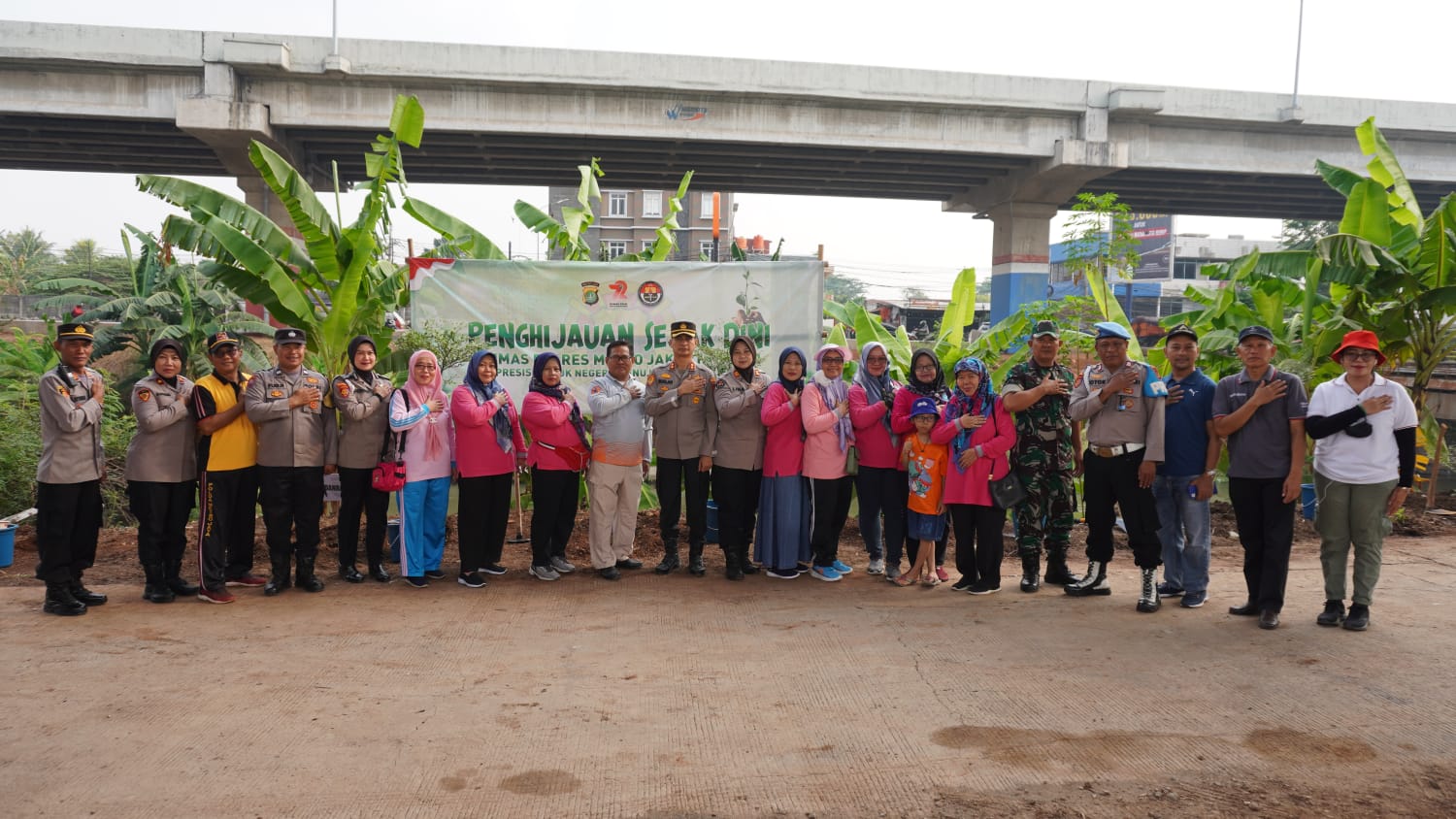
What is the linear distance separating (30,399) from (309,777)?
26.1ft

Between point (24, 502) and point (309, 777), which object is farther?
point (24, 502)

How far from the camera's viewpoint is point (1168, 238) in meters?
61.4

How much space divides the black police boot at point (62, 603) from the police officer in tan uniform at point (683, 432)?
10.8 ft

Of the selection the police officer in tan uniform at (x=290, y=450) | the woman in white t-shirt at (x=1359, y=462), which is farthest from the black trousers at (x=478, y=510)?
the woman in white t-shirt at (x=1359, y=462)

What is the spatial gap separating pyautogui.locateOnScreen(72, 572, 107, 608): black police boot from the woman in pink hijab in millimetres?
1624

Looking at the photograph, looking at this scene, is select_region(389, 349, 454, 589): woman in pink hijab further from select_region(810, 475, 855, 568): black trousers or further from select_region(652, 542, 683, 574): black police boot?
select_region(810, 475, 855, 568): black trousers

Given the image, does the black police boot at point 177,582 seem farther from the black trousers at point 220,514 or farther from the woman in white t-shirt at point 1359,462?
the woman in white t-shirt at point 1359,462

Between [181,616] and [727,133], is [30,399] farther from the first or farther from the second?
[727,133]

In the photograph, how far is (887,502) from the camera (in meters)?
6.25

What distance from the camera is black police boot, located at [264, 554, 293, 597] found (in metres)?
5.80

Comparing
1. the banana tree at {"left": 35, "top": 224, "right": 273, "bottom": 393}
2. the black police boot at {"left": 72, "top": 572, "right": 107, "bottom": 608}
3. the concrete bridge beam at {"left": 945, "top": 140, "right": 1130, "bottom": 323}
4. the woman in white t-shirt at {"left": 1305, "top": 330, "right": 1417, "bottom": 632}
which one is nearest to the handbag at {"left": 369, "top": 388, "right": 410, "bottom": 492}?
the black police boot at {"left": 72, "top": 572, "right": 107, "bottom": 608}

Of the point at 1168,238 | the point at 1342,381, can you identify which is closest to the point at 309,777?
the point at 1342,381

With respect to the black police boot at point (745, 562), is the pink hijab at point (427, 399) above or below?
above

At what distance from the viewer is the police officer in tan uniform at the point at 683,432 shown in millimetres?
6285
